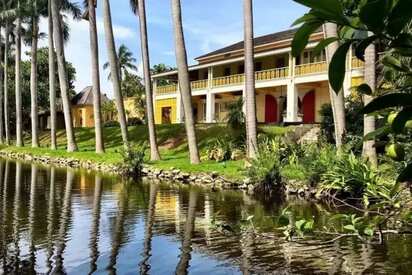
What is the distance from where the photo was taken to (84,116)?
6950 centimetres

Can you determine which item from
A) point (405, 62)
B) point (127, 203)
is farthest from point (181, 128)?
point (405, 62)

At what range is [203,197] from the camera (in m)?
18.1

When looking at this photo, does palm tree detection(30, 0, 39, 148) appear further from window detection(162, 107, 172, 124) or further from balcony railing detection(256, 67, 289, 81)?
balcony railing detection(256, 67, 289, 81)

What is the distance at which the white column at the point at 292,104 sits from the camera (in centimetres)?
3604

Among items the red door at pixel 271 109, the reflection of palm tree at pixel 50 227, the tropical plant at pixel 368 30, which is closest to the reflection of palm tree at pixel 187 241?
the reflection of palm tree at pixel 50 227

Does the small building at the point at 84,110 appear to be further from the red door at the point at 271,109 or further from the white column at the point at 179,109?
the red door at the point at 271,109

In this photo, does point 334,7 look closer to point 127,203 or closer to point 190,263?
point 190,263

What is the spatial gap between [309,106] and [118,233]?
96.4 ft

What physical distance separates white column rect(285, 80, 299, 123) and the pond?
18.5m

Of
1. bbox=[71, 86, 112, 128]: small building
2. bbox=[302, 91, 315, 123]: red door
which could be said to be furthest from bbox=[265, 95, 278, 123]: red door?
bbox=[71, 86, 112, 128]: small building

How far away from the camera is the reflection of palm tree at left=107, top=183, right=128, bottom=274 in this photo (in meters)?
9.02

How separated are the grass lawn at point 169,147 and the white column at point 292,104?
3521 millimetres

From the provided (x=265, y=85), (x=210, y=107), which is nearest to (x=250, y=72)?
(x=265, y=85)

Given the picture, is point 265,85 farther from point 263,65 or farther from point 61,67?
point 61,67
